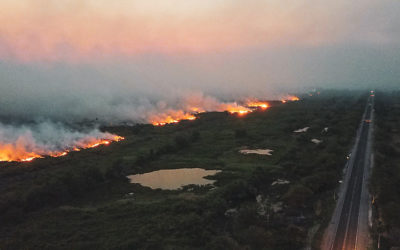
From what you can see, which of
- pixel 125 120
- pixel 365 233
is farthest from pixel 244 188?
pixel 125 120

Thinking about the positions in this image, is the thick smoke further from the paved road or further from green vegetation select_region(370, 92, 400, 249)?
green vegetation select_region(370, 92, 400, 249)

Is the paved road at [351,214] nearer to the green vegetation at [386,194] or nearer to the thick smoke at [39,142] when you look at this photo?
the green vegetation at [386,194]

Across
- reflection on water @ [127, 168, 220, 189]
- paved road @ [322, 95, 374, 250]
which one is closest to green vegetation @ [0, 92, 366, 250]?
paved road @ [322, 95, 374, 250]

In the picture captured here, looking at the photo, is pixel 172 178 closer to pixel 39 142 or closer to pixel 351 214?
pixel 351 214

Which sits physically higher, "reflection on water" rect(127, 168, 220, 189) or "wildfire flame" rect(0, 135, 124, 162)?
"wildfire flame" rect(0, 135, 124, 162)

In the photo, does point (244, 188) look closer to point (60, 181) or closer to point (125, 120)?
point (60, 181)

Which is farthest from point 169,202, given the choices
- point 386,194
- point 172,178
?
point 386,194
